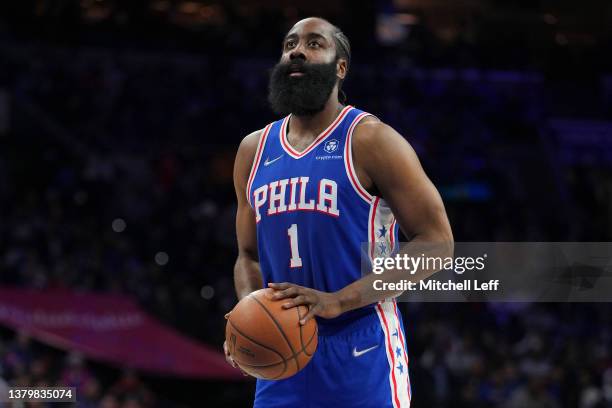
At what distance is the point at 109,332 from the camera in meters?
10.7

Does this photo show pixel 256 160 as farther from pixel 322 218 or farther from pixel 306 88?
pixel 322 218

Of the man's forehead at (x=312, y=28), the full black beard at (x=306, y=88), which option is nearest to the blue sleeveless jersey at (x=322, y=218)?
the full black beard at (x=306, y=88)

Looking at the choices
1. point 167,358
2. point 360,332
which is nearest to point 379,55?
point 167,358

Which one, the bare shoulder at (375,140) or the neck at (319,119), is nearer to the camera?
the bare shoulder at (375,140)

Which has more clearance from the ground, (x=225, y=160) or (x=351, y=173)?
(x=225, y=160)

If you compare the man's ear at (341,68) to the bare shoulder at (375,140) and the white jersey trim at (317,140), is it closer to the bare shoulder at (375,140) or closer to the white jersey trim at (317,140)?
the white jersey trim at (317,140)

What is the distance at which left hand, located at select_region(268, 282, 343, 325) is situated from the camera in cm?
325

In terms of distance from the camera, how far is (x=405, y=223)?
3473mm

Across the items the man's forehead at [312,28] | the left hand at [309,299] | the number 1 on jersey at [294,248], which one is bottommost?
the left hand at [309,299]

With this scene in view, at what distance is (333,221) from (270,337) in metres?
0.54

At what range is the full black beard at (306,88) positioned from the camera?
12.1 ft

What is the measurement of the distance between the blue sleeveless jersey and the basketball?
287 millimetres

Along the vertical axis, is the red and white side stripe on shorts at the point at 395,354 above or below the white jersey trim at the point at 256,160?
below

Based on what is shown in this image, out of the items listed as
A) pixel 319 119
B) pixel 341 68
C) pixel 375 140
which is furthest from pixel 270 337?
pixel 341 68
